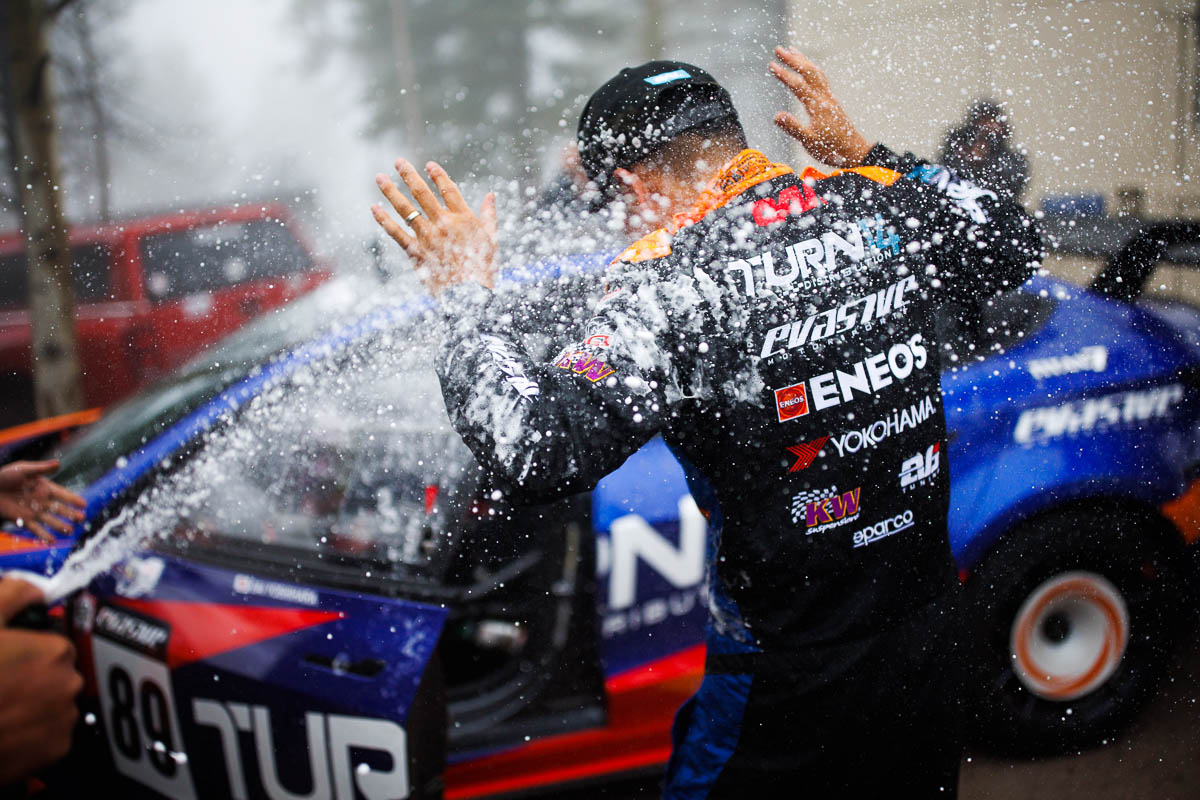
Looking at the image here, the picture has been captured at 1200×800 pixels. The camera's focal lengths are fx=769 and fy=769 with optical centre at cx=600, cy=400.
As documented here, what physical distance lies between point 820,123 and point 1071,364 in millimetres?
1121

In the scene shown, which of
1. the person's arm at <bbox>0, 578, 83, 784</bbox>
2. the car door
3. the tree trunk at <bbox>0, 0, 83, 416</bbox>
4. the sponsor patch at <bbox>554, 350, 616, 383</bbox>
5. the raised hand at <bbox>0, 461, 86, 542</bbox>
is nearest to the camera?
the person's arm at <bbox>0, 578, 83, 784</bbox>

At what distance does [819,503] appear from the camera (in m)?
1.23

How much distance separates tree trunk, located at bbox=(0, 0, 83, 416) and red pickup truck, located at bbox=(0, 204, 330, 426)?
0.39 m

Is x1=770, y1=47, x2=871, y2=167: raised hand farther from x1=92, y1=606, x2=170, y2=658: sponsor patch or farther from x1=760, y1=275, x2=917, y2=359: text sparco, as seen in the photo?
x1=92, y1=606, x2=170, y2=658: sponsor patch

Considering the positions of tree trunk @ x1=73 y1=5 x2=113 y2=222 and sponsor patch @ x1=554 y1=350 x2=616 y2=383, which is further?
tree trunk @ x1=73 y1=5 x2=113 y2=222

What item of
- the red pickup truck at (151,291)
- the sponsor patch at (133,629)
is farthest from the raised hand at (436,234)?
the red pickup truck at (151,291)

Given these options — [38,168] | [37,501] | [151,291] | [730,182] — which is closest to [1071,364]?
[730,182]

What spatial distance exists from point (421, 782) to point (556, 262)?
1.24 m

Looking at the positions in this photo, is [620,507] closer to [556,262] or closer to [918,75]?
[556,262]

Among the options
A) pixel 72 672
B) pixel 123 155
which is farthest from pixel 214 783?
pixel 123 155

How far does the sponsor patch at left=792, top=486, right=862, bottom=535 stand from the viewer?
4.00 feet

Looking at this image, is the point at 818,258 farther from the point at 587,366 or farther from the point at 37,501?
the point at 37,501

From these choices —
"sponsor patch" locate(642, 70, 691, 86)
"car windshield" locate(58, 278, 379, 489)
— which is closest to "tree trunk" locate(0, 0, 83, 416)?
"car windshield" locate(58, 278, 379, 489)

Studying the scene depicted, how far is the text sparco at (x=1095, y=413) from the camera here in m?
2.01
